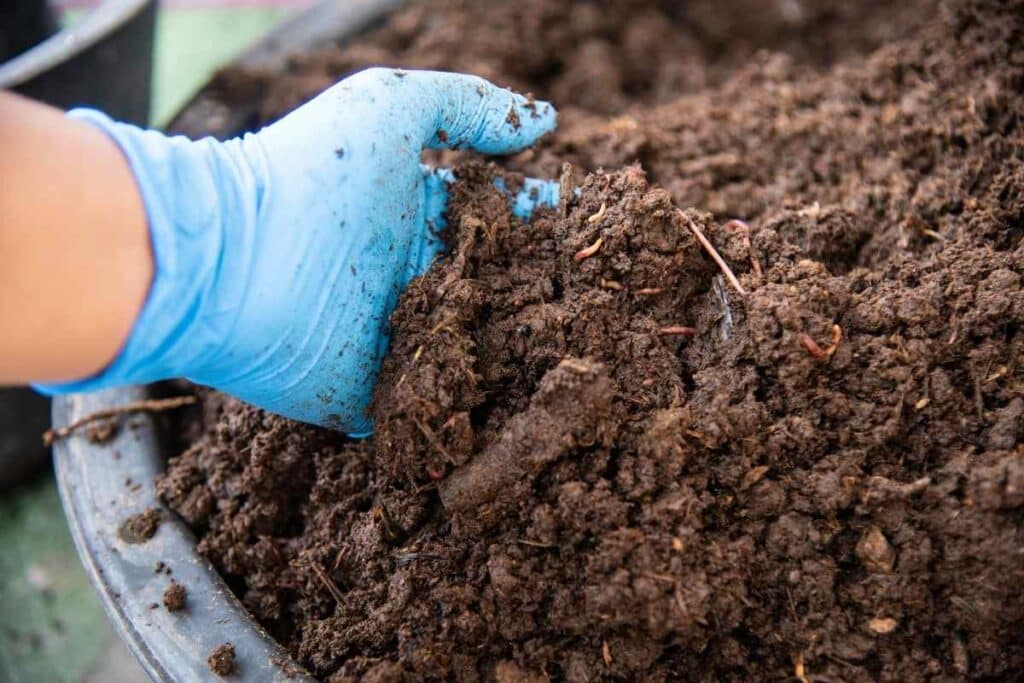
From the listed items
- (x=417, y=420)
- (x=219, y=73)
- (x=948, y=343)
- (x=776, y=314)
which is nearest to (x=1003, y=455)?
(x=948, y=343)

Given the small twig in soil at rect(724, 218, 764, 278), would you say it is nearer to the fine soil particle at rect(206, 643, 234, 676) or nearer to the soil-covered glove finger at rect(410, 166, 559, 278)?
the soil-covered glove finger at rect(410, 166, 559, 278)

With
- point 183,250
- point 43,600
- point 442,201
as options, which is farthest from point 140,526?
point 43,600

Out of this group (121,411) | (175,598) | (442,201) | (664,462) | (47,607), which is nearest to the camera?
(664,462)

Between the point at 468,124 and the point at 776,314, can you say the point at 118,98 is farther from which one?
the point at 776,314

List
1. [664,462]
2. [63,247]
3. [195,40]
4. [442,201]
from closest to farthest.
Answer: [63,247] < [664,462] < [442,201] < [195,40]

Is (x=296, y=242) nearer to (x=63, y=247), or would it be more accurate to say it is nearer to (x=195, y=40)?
(x=63, y=247)
